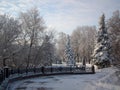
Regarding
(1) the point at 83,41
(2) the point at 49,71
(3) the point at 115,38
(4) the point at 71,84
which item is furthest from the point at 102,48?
(1) the point at 83,41

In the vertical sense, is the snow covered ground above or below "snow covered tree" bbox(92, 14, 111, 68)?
below

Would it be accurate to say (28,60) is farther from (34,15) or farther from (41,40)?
(34,15)

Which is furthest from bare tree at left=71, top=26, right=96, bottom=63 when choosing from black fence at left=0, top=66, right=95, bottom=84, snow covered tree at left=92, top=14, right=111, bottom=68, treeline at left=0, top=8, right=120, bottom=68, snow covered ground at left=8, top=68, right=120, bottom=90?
snow covered ground at left=8, top=68, right=120, bottom=90

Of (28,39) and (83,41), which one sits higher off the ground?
(83,41)

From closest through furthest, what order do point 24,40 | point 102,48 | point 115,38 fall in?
point 115,38, point 24,40, point 102,48

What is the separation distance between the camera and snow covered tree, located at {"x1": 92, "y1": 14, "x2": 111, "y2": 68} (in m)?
51.1

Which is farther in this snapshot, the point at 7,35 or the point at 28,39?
the point at 28,39

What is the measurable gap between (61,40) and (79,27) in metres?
8.52

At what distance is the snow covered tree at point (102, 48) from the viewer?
51.1 meters

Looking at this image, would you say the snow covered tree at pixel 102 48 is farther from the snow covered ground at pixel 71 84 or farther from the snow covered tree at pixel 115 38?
the snow covered ground at pixel 71 84

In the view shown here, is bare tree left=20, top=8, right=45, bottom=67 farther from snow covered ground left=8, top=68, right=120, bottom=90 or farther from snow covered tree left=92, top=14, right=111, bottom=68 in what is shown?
snow covered ground left=8, top=68, right=120, bottom=90

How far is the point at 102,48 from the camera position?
5216 centimetres

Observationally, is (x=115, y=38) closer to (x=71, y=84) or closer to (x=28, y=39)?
(x=71, y=84)

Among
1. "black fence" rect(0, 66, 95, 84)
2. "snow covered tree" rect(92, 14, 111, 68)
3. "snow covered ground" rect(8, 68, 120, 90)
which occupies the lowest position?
"snow covered ground" rect(8, 68, 120, 90)
